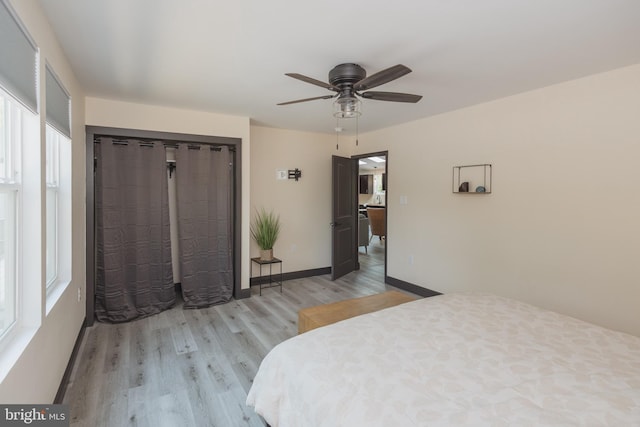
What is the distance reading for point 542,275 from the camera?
3025mm

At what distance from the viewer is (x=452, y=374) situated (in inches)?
50.7

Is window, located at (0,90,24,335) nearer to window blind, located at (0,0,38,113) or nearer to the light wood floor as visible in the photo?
window blind, located at (0,0,38,113)

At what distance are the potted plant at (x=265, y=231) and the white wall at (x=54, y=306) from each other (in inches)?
80.7

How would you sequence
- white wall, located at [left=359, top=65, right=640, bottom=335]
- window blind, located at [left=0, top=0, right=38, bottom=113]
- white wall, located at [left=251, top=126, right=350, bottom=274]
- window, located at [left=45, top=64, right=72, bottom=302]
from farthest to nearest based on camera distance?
white wall, located at [left=251, top=126, right=350, bottom=274], white wall, located at [left=359, top=65, right=640, bottom=335], window, located at [left=45, top=64, right=72, bottom=302], window blind, located at [left=0, top=0, right=38, bottom=113]

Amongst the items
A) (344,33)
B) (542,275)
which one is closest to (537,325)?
(542,275)

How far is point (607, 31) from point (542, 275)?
2.08 metres

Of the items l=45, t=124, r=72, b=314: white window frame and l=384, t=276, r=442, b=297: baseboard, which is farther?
l=384, t=276, r=442, b=297: baseboard

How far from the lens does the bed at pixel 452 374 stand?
107 cm

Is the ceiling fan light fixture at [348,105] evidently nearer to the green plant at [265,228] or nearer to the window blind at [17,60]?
the window blind at [17,60]

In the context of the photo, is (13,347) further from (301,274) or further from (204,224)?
(301,274)

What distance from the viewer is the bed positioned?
107cm

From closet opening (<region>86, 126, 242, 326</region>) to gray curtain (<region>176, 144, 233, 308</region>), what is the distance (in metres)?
0.01

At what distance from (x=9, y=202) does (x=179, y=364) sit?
5.41 ft

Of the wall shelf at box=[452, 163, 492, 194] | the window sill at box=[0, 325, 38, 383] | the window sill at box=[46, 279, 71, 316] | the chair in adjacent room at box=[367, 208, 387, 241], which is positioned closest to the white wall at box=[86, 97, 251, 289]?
the window sill at box=[46, 279, 71, 316]
